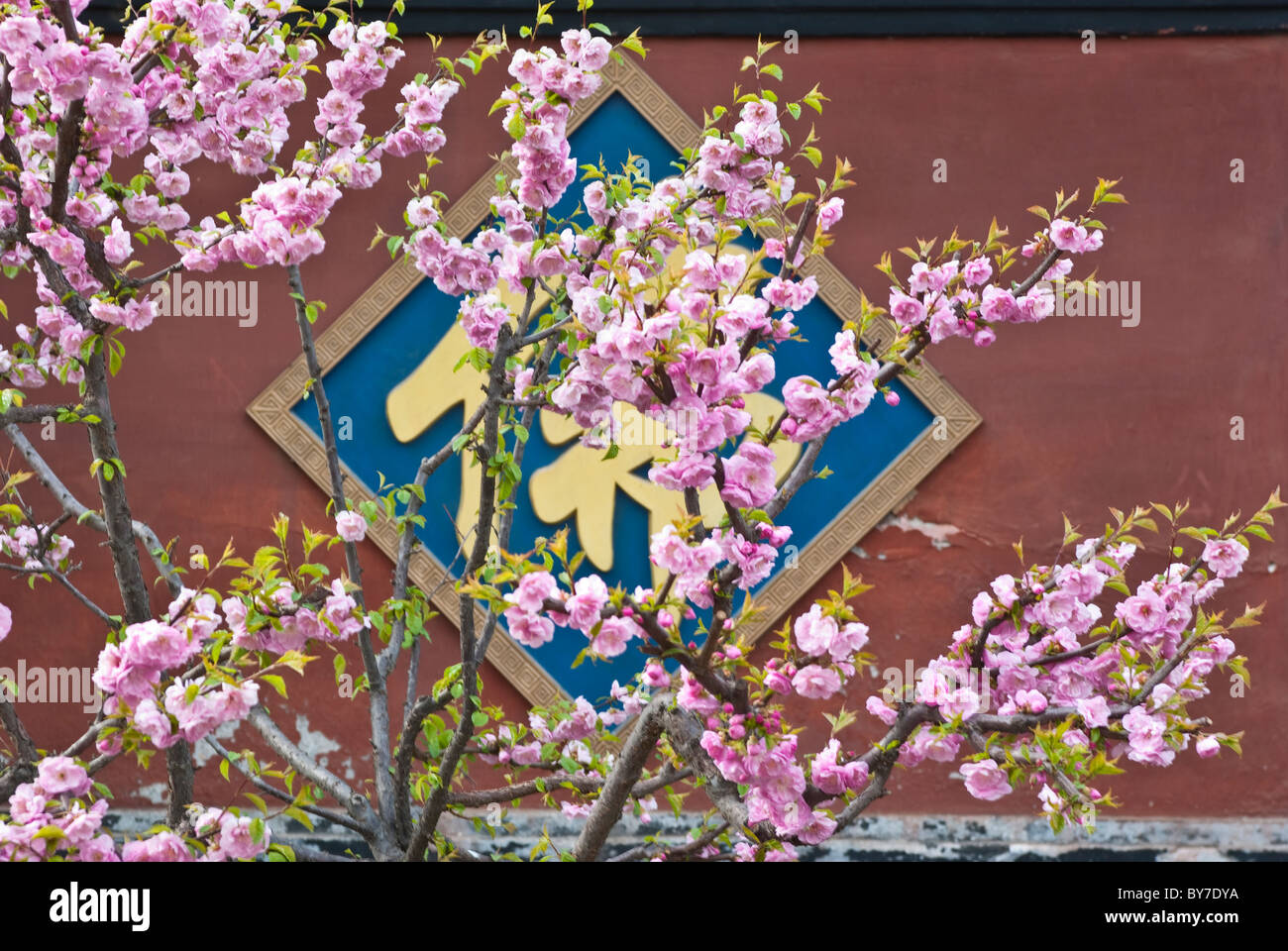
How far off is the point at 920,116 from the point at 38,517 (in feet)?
9.04

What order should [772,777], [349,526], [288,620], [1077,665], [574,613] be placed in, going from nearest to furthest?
1. [574,613]
2. [772,777]
3. [288,620]
4. [1077,665]
5. [349,526]

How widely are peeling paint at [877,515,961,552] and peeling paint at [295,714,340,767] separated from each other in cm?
169

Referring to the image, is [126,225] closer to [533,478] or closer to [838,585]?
[533,478]

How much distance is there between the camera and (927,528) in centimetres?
335

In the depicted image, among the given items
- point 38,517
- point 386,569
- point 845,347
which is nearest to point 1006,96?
point 845,347

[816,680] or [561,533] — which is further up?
[561,533]

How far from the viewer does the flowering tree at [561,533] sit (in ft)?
4.94

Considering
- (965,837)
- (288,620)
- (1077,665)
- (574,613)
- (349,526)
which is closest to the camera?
(574,613)

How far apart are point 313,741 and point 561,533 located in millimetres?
2076

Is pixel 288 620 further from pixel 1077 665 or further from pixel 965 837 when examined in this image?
pixel 965 837

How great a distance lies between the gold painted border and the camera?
3.31 meters

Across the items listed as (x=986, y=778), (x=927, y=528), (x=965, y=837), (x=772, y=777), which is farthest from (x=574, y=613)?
(x=965, y=837)

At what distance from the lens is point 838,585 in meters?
3.37

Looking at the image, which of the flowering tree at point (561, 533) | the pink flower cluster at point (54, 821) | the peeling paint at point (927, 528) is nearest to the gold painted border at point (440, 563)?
the peeling paint at point (927, 528)
